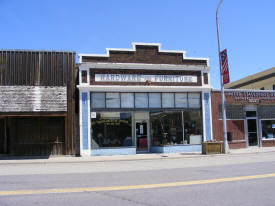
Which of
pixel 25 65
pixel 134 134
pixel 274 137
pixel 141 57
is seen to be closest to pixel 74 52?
pixel 25 65

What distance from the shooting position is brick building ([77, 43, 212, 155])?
755 inches

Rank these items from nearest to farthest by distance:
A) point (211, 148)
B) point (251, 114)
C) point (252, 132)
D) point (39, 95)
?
point (39, 95) → point (211, 148) → point (252, 132) → point (251, 114)

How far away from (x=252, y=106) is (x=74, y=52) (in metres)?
14.3

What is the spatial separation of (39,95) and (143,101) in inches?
263

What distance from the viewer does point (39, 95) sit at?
59.3 ft

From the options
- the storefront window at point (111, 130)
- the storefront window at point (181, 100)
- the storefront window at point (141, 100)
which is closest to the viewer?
the storefront window at point (111, 130)

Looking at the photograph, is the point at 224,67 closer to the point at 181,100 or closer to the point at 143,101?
the point at 181,100

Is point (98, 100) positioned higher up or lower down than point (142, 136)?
higher up

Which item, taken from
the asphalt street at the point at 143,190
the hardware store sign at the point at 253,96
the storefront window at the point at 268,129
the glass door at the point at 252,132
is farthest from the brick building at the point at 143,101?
the asphalt street at the point at 143,190

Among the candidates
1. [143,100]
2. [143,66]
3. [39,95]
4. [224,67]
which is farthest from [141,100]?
[39,95]

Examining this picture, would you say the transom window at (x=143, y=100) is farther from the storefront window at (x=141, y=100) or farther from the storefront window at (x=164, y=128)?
the storefront window at (x=164, y=128)

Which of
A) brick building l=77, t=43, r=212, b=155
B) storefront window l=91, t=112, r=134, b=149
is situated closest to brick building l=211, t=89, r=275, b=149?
brick building l=77, t=43, r=212, b=155

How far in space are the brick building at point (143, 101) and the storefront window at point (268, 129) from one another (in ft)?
18.0

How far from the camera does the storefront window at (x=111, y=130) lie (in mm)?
19141
